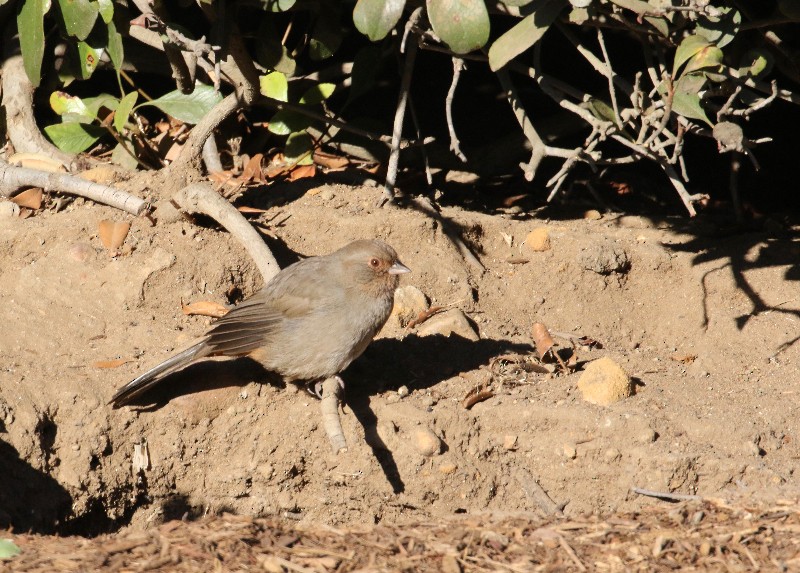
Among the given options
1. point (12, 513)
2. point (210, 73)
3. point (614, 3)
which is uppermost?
point (614, 3)

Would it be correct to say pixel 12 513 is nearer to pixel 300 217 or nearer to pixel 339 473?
pixel 339 473

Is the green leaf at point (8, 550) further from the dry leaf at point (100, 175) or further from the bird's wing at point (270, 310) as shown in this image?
the dry leaf at point (100, 175)

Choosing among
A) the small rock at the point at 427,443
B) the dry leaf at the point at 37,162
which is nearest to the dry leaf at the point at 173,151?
the dry leaf at the point at 37,162

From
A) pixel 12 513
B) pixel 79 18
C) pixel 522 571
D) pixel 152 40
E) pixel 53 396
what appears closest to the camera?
pixel 522 571

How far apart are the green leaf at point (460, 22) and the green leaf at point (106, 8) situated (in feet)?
6.23

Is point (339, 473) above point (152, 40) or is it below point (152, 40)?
below

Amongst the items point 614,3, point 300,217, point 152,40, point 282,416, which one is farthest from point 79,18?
point 614,3

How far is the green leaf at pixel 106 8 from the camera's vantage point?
5086 mm

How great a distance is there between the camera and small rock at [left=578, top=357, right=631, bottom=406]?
4512 mm

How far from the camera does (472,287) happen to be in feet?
18.0

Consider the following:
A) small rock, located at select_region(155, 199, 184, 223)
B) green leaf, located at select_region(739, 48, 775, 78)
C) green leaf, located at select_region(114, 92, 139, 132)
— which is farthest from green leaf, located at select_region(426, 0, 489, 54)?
green leaf, located at select_region(114, 92, 139, 132)

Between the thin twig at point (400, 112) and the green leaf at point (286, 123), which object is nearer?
the thin twig at point (400, 112)

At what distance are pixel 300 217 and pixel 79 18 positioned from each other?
5.53 ft

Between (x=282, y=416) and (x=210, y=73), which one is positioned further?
(x=210, y=73)
